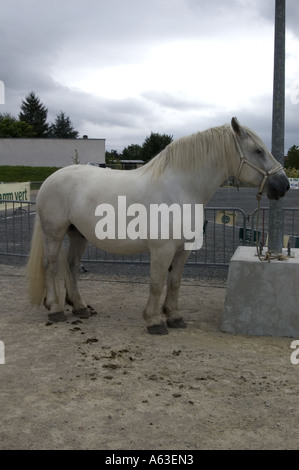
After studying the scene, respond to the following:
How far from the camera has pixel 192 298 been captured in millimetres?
5844

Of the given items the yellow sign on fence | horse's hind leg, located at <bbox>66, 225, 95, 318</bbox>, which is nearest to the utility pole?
horse's hind leg, located at <bbox>66, 225, 95, 318</bbox>

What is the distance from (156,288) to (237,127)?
5.31ft

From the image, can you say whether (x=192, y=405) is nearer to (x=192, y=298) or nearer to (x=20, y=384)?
(x=20, y=384)

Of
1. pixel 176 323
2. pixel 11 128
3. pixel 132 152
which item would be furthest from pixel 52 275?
pixel 132 152

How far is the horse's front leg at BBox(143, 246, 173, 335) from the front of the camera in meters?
4.17

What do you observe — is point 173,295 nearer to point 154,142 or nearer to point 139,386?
point 139,386

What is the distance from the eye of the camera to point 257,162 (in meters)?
4.08

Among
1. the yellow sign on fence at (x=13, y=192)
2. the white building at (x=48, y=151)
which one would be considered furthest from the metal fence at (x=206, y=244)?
the white building at (x=48, y=151)

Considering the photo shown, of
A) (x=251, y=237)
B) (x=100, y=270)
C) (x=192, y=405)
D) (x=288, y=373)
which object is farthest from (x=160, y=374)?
(x=100, y=270)

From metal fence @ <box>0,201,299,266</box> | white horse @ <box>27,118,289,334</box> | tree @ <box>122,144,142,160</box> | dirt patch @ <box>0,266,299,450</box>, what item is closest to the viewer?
dirt patch @ <box>0,266,299,450</box>

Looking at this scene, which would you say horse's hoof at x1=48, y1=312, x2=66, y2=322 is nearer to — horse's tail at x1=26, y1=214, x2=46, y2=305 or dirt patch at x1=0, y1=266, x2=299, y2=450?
dirt patch at x1=0, y1=266, x2=299, y2=450

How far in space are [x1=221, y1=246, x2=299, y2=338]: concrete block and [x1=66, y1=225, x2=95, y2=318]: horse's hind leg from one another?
1.57 metres

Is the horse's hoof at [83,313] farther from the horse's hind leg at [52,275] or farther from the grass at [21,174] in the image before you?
the grass at [21,174]

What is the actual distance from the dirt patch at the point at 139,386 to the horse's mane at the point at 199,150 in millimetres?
1605
